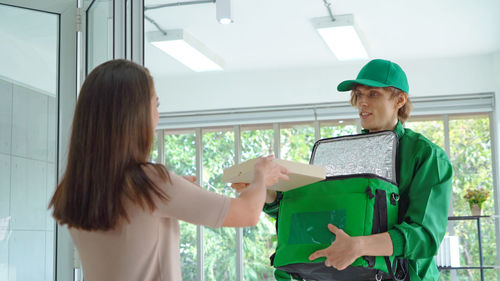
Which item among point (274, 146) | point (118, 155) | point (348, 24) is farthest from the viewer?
point (274, 146)

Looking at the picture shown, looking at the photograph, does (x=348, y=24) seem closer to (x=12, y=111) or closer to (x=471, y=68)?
(x=471, y=68)

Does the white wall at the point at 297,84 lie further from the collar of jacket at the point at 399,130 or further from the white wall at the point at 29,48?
the collar of jacket at the point at 399,130

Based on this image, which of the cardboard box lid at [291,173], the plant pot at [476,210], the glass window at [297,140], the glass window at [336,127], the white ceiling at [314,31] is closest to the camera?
the cardboard box lid at [291,173]

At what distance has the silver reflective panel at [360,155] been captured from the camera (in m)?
1.92

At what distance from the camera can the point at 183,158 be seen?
8.22m

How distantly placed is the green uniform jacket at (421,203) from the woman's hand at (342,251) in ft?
0.36

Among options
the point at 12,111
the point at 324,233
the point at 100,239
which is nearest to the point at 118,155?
the point at 100,239

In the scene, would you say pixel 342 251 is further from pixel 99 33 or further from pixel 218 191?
pixel 218 191

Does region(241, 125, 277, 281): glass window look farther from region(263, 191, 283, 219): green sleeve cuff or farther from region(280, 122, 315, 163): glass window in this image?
region(263, 191, 283, 219): green sleeve cuff

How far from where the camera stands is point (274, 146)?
7.89 metres

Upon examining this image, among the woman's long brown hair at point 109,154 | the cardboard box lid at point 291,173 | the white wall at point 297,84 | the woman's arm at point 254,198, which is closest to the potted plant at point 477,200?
the white wall at point 297,84

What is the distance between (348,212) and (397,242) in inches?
5.9

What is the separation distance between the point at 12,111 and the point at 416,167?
169cm

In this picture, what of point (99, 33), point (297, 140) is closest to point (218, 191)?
point (297, 140)
